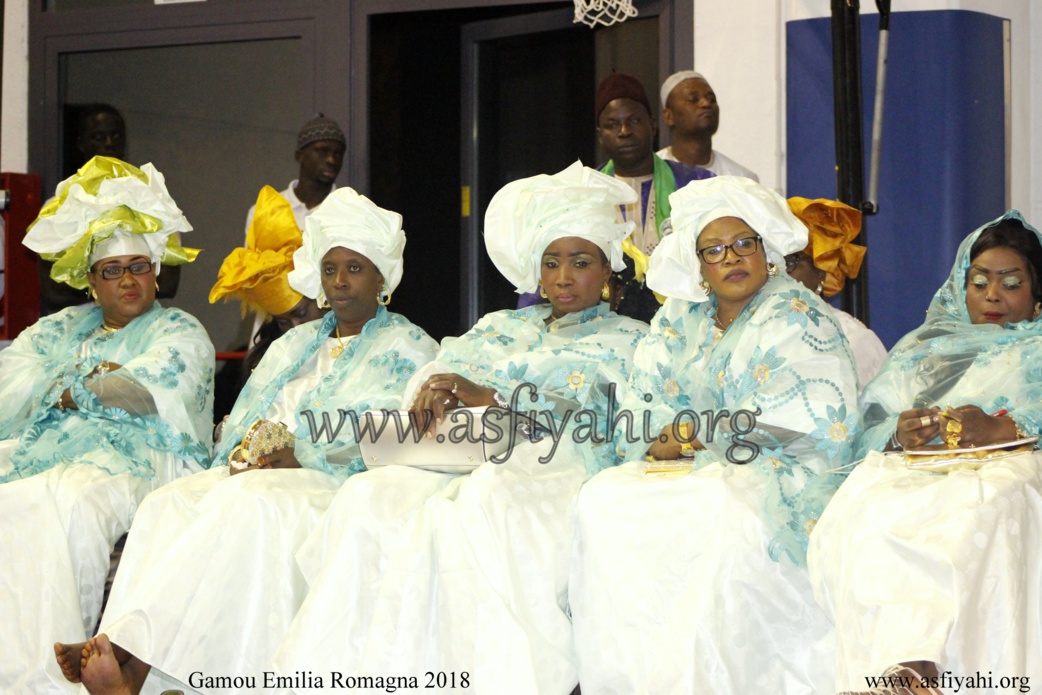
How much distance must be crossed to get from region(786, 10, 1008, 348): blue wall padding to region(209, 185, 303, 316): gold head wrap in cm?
257

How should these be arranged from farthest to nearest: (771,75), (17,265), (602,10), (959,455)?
(17,265) < (602,10) < (771,75) < (959,455)

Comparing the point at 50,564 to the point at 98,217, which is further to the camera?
the point at 98,217

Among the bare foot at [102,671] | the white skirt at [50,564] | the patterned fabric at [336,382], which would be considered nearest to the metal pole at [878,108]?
the patterned fabric at [336,382]

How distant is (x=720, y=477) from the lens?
11.7ft

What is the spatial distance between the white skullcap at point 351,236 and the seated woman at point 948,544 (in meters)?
1.90

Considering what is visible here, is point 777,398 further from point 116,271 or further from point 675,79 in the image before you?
point 116,271

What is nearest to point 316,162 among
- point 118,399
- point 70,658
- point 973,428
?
point 118,399

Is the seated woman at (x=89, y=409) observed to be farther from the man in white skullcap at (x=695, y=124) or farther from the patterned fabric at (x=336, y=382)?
the man in white skullcap at (x=695, y=124)

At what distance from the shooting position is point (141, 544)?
4125mm

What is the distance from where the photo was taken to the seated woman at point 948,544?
9.99 ft

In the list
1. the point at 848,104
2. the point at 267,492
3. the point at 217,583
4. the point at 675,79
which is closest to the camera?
the point at 217,583

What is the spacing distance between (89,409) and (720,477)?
7.81 ft

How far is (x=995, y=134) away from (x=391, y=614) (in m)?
3.69

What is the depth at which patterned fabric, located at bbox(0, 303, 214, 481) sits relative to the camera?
4.70 meters
